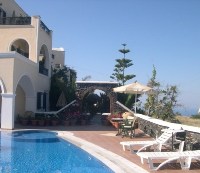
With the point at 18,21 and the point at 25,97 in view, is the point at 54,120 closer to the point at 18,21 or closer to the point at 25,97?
the point at 25,97

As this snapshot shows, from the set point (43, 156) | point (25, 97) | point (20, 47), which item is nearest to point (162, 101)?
point (25, 97)

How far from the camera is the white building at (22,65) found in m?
17.5

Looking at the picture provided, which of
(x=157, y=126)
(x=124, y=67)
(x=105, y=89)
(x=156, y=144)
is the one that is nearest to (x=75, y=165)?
(x=156, y=144)

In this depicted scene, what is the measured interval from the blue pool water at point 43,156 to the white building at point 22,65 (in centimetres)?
257

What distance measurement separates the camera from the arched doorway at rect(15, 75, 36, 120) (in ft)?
70.2

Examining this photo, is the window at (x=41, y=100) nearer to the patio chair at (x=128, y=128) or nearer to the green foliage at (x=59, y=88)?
the green foliage at (x=59, y=88)

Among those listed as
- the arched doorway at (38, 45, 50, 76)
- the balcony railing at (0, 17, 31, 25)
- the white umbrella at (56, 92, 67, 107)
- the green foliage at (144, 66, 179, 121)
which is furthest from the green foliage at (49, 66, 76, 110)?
the green foliage at (144, 66, 179, 121)

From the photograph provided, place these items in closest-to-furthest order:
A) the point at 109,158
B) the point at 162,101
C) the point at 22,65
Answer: the point at 109,158 < the point at 22,65 < the point at 162,101

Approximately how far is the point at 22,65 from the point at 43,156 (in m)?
8.57

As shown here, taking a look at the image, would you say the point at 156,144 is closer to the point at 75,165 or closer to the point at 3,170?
the point at 75,165

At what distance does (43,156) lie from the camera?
38.2 feet

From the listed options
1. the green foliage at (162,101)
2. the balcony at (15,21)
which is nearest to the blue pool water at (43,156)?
the green foliage at (162,101)

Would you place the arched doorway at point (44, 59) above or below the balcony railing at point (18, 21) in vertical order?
below

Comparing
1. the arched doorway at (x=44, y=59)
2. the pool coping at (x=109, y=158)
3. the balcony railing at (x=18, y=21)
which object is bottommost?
the pool coping at (x=109, y=158)
